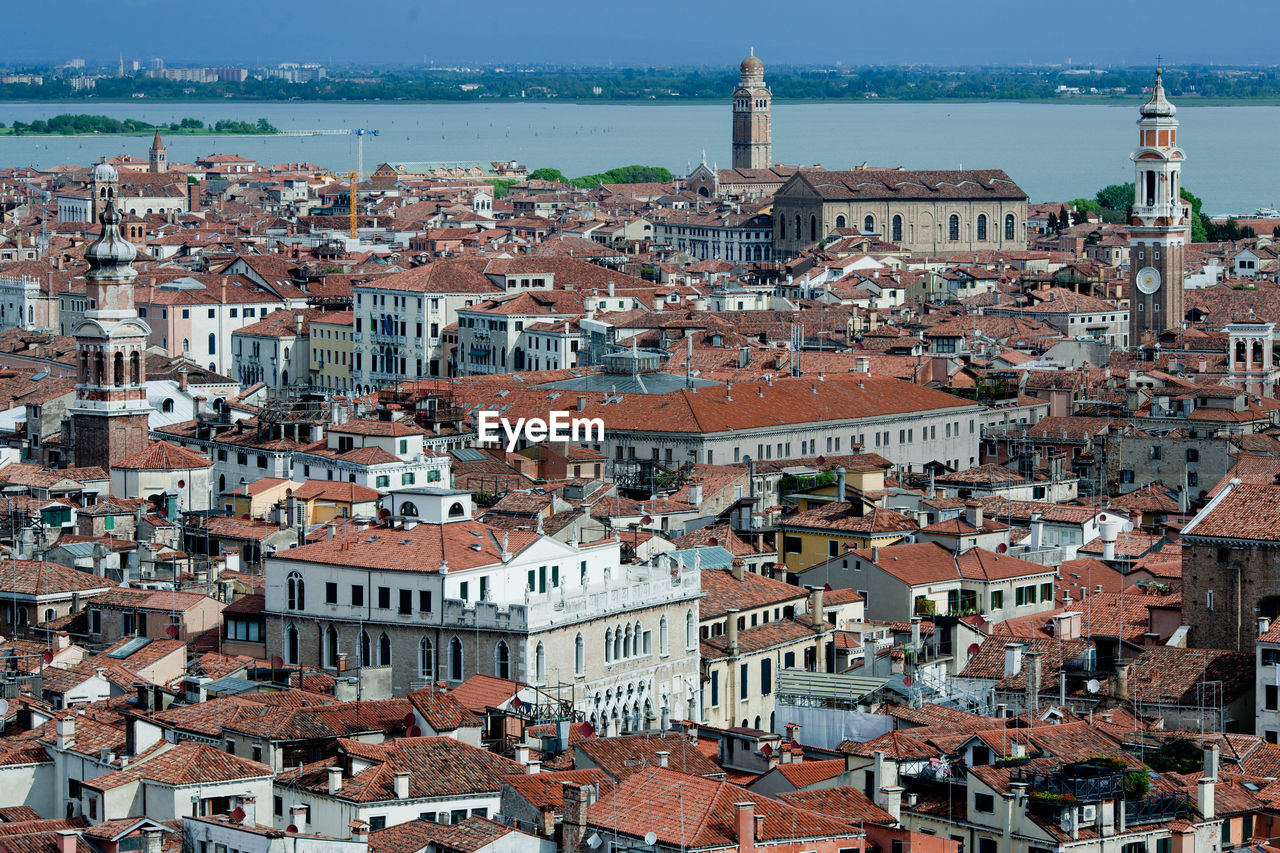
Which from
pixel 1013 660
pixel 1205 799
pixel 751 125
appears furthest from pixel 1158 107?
pixel 751 125

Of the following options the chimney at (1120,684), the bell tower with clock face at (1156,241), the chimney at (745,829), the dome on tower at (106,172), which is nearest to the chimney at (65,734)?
the chimney at (745,829)

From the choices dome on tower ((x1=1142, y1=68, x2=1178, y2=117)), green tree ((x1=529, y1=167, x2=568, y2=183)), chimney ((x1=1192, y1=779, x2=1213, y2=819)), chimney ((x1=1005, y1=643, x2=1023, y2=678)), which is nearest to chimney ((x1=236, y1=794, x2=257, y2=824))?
chimney ((x1=1192, y1=779, x2=1213, y2=819))

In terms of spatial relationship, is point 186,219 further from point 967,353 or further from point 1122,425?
point 1122,425

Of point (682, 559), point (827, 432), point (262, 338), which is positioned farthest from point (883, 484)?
point (262, 338)

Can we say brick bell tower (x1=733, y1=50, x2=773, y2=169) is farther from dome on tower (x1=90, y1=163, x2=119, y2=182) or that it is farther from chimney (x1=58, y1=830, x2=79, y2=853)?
chimney (x1=58, y1=830, x2=79, y2=853)

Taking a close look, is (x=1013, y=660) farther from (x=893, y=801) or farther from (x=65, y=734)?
(x=65, y=734)

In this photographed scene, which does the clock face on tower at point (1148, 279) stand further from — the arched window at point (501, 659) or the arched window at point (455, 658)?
the arched window at point (501, 659)
